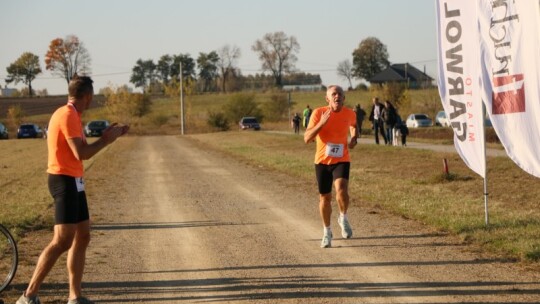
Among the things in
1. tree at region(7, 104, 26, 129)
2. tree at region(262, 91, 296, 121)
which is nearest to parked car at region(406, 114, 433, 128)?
tree at region(262, 91, 296, 121)

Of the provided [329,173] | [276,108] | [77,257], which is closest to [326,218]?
[329,173]

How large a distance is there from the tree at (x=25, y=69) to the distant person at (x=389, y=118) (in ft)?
361

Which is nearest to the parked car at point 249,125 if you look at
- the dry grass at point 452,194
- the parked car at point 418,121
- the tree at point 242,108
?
the tree at point 242,108

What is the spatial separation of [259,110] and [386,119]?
52.1m

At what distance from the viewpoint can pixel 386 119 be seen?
102ft

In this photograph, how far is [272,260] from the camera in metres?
8.94

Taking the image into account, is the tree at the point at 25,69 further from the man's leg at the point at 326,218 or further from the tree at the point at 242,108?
the man's leg at the point at 326,218

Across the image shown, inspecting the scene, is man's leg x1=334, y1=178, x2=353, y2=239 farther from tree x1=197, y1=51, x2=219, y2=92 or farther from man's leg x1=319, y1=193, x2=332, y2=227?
tree x1=197, y1=51, x2=219, y2=92

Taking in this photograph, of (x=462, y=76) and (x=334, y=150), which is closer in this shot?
(x=334, y=150)

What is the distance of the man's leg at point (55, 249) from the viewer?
259 inches

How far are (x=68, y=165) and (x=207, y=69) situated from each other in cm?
15079

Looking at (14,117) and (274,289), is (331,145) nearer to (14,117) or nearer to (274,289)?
(274,289)

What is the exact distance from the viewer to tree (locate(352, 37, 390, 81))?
139m

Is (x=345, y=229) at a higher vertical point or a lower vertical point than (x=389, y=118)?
lower
